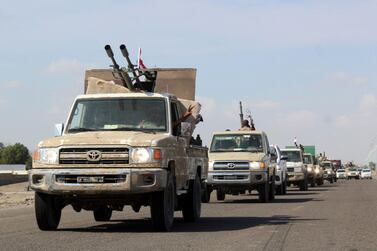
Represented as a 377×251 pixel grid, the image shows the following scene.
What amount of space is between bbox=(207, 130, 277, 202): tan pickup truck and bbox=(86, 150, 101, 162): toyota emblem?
37.2 feet

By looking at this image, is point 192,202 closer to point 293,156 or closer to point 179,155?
point 179,155

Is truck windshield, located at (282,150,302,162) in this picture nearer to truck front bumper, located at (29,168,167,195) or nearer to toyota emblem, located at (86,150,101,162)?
truck front bumper, located at (29,168,167,195)

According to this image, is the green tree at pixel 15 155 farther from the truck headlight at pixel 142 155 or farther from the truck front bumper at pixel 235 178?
the truck headlight at pixel 142 155

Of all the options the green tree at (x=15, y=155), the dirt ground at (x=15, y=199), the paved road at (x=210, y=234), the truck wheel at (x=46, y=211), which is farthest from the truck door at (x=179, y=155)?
the green tree at (x=15, y=155)

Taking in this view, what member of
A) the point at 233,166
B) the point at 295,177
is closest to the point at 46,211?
the point at 233,166

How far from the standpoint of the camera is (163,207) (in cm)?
1148

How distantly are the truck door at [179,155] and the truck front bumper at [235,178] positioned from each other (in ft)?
30.4

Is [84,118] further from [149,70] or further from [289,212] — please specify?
[289,212]

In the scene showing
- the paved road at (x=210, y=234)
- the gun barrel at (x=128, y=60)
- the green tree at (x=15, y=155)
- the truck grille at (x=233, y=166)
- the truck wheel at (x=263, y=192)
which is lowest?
the paved road at (x=210, y=234)

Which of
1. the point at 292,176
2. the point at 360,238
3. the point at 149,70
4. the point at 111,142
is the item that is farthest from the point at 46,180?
the point at 292,176

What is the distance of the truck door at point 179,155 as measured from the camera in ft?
40.4

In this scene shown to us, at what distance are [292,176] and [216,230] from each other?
2395cm

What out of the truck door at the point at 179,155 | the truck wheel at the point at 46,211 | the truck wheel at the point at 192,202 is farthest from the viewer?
the truck wheel at the point at 192,202

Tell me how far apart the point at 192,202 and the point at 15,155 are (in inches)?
6829
